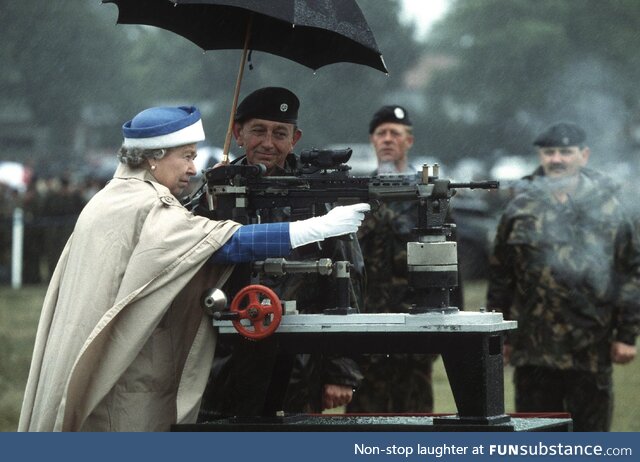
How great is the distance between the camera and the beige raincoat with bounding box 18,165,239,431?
6.04m

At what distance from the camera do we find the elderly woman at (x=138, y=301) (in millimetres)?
6035

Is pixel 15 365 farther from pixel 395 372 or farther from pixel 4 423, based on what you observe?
pixel 395 372

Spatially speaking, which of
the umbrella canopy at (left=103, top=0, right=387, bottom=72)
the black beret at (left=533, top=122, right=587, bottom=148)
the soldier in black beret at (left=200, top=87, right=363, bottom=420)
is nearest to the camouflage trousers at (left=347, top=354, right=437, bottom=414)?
the black beret at (left=533, top=122, right=587, bottom=148)

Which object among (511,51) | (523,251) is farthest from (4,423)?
(511,51)

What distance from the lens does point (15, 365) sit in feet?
48.3

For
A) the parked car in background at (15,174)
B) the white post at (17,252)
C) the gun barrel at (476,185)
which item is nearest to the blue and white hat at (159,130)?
the gun barrel at (476,185)

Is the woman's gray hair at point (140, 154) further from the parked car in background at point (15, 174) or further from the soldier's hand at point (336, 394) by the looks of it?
the parked car in background at point (15, 174)

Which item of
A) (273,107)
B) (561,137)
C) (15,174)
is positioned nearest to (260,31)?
(273,107)

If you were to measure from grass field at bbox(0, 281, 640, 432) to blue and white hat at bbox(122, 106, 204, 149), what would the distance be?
528 centimetres

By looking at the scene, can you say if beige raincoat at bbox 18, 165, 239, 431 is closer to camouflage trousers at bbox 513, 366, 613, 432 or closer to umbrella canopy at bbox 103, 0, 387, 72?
umbrella canopy at bbox 103, 0, 387, 72

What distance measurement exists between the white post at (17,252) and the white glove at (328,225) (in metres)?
18.3

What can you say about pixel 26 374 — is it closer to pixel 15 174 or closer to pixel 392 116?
pixel 392 116

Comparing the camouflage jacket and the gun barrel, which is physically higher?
the gun barrel

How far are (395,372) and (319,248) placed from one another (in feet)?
10.4
